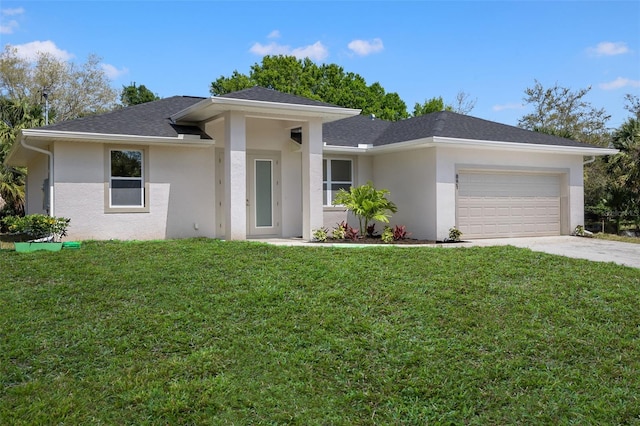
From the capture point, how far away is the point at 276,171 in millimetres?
16141

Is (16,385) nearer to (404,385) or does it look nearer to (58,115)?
(404,385)

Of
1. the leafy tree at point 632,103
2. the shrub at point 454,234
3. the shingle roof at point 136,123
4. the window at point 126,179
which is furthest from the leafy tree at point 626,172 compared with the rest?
the window at point 126,179

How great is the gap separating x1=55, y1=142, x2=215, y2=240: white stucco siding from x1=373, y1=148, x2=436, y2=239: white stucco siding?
5.32 m

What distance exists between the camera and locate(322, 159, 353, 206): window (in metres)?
17.1

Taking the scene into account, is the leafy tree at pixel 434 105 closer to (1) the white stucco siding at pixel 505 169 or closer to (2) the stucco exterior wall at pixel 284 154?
(1) the white stucco siding at pixel 505 169

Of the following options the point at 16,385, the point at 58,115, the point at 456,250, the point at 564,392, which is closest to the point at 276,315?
the point at 16,385

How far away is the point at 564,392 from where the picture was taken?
547 cm

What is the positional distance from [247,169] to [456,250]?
662 cm

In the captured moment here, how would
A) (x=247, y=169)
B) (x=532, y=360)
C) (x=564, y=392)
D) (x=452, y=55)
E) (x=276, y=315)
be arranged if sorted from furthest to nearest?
(x=452, y=55) → (x=247, y=169) → (x=276, y=315) → (x=532, y=360) → (x=564, y=392)

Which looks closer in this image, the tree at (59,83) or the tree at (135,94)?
the tree at (59,83)

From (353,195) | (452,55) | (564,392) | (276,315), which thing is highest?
(452,55)

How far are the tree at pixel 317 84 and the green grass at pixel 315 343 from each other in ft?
118

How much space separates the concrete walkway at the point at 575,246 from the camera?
12.0 m

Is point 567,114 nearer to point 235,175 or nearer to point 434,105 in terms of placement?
point 434,105
